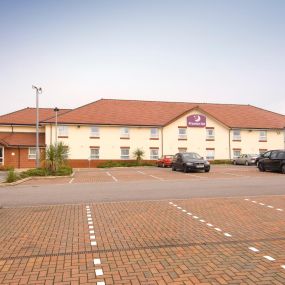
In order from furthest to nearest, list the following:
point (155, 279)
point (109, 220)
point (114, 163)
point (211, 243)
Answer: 1. point (114, 163)
2. point (109, 220)
3. point (211, 243)
4. point (155, 279)

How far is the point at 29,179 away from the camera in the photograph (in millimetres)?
23766

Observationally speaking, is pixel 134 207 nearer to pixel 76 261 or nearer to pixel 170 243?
pixel 170 243

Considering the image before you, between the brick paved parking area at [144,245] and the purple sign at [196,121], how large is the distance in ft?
120

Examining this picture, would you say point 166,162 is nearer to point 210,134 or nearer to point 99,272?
point 210,134

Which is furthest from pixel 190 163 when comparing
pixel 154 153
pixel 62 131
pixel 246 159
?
pixel 62 131

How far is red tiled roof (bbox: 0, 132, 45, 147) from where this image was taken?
138ft

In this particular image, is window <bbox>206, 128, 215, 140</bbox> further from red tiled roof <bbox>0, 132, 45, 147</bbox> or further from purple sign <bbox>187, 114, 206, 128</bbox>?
red tiled roof <bbox>0, 132, 45, 147</bbox>

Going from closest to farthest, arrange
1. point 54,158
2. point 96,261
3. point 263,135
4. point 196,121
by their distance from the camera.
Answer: point 96,261
point 54,158
point 196,121
point 263,135

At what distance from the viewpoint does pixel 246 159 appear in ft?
145

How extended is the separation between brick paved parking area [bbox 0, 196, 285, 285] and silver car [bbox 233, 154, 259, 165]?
3337cm

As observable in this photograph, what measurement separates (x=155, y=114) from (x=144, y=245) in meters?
42.8

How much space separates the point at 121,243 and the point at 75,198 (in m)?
7.02

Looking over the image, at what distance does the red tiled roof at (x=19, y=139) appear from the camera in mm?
42016

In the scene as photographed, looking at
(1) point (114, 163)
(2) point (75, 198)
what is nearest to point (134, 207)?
(2) point (75, 198)
